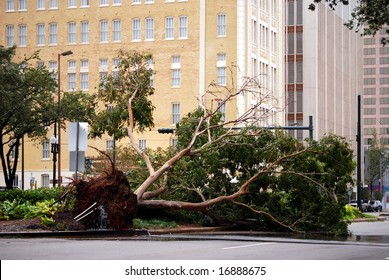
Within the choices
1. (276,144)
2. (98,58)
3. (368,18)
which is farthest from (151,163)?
(98,58)

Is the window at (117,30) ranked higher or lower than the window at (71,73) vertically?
higher

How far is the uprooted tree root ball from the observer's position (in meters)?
29.7

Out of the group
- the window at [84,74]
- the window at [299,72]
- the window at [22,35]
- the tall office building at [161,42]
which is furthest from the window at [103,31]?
the window at [299,72]

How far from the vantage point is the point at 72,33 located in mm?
100438

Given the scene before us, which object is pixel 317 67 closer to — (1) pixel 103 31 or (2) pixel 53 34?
(1) pixel 103 31

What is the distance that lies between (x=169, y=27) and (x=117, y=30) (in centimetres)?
576

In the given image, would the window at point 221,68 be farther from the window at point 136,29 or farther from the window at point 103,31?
the window at point 103,31

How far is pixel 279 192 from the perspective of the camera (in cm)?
3434

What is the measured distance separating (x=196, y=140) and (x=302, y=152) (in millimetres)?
4334

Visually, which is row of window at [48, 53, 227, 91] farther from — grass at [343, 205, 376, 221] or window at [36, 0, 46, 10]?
grass at [343, 205, 376, 221]

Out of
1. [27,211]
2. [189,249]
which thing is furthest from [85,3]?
[189,249]

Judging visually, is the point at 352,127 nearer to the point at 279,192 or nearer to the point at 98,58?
the point at 98,58

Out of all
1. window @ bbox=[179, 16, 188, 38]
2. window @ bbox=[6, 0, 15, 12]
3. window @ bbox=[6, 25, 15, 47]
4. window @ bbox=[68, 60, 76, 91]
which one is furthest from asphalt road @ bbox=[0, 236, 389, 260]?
window @ bbox=[6, 0, 15, 12]

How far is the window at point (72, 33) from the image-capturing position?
100 meters
